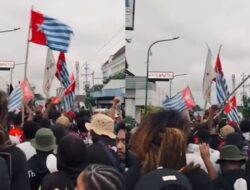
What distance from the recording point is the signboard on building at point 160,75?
3434 millimetres

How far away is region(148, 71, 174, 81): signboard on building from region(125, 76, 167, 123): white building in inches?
2.0

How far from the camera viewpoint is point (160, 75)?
11.5 feet

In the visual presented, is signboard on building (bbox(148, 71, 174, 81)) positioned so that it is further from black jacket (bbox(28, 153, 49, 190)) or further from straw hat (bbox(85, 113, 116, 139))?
black jacket (bbox(28, 153, 49, 190))

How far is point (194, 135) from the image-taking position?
541 cm

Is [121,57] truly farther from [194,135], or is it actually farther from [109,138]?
[194,135]

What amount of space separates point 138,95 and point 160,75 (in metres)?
0.21

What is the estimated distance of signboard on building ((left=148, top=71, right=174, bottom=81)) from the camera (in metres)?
3.43

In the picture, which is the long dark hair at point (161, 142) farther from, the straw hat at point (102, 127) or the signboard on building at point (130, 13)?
the straw hat at point (102, 127)

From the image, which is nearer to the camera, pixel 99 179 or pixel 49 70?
pixel 99 179

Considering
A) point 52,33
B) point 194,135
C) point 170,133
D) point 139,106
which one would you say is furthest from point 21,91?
point 170,133

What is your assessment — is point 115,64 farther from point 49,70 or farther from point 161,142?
point 49,70

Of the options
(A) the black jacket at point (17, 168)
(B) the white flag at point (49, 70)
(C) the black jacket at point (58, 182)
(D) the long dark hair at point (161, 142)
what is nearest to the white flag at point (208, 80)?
(C) the black jacket at point (58, 182)

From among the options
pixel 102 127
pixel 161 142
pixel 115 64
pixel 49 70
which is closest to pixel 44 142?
pixel 102 127

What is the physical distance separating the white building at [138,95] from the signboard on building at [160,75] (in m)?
0.05
